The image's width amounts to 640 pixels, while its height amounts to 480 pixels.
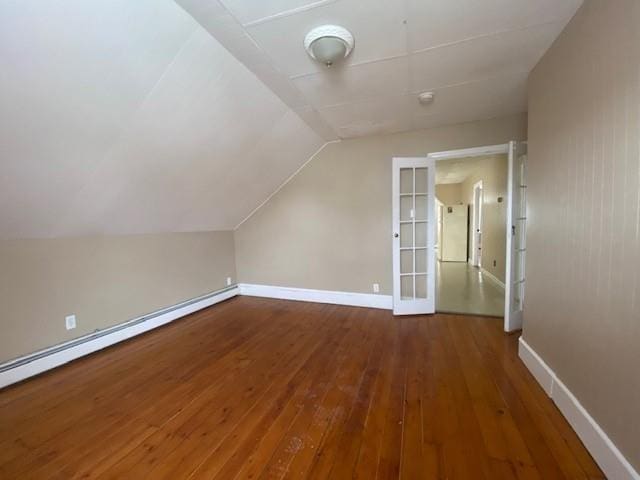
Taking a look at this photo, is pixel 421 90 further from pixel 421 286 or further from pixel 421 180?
pixel 421 286

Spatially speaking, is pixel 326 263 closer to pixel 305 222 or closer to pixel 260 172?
pixel 305 222

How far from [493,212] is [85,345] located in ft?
21.0


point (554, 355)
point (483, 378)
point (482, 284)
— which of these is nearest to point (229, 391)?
point (483, 378)

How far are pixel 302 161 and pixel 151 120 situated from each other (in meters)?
2.22

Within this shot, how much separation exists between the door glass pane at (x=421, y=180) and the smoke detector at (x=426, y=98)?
0.96 meters

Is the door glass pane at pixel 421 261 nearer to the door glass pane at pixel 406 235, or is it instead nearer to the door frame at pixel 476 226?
the door glass pane at pixel 406 235

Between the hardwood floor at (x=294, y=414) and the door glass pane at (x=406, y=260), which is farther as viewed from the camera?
the door glass pane at (x=406, y=260)

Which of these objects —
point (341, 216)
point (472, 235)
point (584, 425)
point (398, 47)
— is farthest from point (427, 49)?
point (472, 235)

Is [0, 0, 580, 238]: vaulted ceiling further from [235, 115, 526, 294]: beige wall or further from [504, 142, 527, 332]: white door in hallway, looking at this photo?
[504, 142, 527, 332]: white door in hallway

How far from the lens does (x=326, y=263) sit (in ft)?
13.1

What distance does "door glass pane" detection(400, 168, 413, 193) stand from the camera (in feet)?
11.3

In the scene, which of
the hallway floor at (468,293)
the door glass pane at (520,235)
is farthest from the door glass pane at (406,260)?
the door glass pane at (520,235)

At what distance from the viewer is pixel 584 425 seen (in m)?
1.45

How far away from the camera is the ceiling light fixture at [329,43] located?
1655 mm
